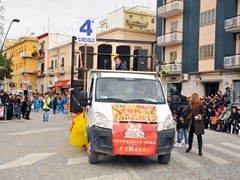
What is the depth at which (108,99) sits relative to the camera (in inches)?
322

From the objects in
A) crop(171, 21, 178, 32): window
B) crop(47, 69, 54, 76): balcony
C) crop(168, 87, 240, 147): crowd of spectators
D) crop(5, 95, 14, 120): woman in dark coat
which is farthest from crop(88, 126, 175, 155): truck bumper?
crop(47, 69, 54, 76): balcony

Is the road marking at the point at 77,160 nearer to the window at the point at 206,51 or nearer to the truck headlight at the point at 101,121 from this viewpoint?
the truck headlight at the point at 101,121

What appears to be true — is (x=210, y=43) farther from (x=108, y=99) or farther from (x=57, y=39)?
(x=57, y=39)

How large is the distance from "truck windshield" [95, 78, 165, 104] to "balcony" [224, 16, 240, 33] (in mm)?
20823

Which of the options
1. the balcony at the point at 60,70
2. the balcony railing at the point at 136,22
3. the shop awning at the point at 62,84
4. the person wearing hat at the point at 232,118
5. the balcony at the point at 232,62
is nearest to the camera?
the person wearing hat at the point at 232,118

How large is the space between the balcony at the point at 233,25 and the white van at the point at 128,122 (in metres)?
21.2

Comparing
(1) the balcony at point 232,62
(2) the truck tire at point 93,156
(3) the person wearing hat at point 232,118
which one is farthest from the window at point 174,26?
(2) the truck tire at point 93,156

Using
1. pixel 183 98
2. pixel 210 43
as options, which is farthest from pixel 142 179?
pixel 210 43

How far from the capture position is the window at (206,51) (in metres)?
30.7

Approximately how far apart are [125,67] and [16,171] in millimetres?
4555

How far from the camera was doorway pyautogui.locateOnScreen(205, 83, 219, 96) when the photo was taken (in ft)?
101

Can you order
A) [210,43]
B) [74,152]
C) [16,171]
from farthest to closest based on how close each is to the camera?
[210,43] → [74,152] → [16,171]

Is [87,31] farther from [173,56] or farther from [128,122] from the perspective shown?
[173,56]

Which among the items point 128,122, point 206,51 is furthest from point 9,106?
point 206,51
